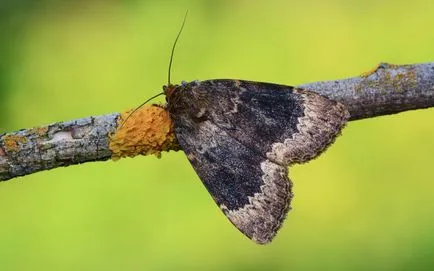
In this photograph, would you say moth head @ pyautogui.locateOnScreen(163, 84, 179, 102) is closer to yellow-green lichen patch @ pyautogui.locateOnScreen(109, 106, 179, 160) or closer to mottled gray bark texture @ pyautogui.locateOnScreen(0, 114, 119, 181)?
yellow-green lichen patch @ pyautogui.locateOnScreen(109, 106, 179, 160)

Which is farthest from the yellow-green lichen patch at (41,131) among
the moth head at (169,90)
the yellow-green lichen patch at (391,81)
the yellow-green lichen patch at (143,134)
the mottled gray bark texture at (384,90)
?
the yellow-green lichen patch at (391,81)

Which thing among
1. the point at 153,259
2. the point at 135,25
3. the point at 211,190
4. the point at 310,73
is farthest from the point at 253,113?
the point at 135,25

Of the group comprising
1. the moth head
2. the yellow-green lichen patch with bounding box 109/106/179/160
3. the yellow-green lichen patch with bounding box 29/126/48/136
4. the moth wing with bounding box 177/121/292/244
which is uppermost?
the moth head

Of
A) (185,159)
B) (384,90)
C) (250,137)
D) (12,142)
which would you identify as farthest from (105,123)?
(185,159)

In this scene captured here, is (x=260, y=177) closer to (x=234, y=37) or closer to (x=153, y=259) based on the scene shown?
(x=153, y=259)

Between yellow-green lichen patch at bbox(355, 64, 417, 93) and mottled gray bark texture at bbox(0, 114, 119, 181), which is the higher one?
mottled gray bark texture at bbox(0, 114, 119, 181)

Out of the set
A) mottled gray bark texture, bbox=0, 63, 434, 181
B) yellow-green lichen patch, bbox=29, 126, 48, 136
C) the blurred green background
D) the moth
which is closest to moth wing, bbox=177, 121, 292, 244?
the moth

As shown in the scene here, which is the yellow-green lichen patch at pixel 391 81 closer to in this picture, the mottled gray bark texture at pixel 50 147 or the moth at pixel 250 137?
the moth at pixel 250 137
